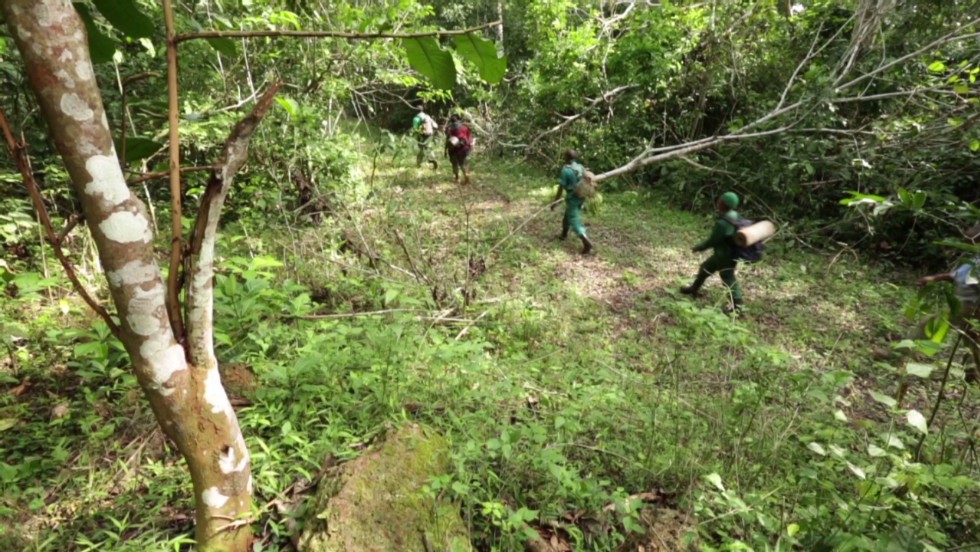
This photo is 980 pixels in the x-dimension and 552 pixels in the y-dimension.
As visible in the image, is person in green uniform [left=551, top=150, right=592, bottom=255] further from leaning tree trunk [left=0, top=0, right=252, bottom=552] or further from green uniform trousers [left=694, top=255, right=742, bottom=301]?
leaning tree trunk [left=0, top=0, right=252, bottom=552]

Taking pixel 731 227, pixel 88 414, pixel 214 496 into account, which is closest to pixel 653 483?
pixel 214 496

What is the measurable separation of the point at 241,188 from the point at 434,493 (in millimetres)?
4968

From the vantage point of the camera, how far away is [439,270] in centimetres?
477

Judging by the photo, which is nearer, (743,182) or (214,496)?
(214,496)

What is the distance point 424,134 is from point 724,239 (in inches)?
273

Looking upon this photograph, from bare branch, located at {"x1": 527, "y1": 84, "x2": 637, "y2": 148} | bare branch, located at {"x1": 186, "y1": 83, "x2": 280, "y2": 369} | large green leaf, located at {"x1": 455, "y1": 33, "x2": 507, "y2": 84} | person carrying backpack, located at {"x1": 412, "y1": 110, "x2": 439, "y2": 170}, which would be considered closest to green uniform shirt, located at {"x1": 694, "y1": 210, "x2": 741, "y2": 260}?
large green leaf, located at {"x1": 455, "y1": 33, "x2": 507, "y2": 84}

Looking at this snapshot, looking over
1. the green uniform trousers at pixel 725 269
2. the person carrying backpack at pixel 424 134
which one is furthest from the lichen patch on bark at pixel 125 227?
the person carrying backpack at pixel 424 134

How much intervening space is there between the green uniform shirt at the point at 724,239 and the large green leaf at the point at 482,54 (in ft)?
14.2

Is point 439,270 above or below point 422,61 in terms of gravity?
below

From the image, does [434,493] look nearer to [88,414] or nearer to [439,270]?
[88,414]

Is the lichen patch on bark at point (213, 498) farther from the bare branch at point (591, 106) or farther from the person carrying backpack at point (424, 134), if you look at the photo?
the bare branch at point (591, 106)

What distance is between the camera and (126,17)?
112 centimetres

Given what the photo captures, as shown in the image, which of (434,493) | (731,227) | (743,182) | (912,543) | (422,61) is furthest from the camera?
(743,182)

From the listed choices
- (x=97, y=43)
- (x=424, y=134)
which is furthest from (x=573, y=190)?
(x=97, y=43)
